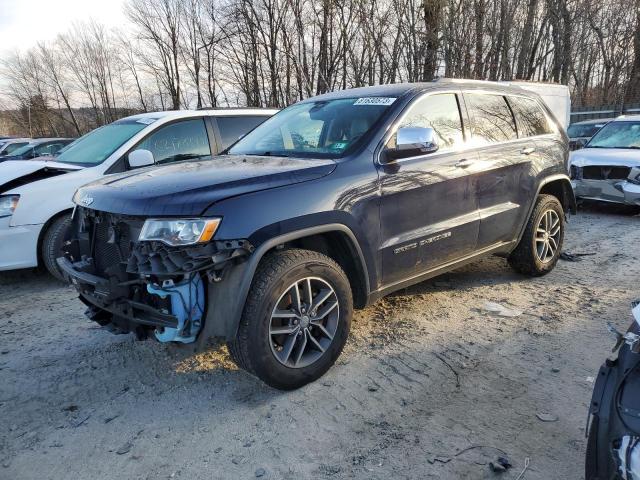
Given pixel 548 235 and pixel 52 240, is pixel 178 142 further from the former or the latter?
pixel 548 235

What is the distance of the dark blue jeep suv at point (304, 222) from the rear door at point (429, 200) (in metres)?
0.01

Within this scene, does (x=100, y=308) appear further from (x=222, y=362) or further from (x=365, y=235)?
(x=365, y=235)

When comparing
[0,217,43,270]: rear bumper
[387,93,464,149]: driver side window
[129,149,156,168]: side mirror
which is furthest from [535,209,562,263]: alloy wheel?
[0,217,43,270]: rear bumper

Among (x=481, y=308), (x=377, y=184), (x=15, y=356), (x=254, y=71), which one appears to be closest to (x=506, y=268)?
(x=481, y=308)

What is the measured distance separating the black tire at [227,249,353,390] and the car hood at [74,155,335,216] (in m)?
0.46

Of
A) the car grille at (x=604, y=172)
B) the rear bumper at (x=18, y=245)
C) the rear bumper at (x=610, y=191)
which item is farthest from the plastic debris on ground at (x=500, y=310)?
the car grille at (x=604, y=172)

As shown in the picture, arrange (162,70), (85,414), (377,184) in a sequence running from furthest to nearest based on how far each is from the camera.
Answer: (162,70) < (377,184) < (85,414)

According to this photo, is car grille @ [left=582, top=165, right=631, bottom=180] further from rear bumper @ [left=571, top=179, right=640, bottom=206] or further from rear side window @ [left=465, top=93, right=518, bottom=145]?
rear side window @ [left=465, top=93, right=518, bottom=145]

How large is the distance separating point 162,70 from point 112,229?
35.1 meters

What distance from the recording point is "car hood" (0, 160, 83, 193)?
5157mm

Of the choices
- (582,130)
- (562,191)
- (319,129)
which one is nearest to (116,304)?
(319,129)

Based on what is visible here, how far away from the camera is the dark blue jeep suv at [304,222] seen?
2.72m

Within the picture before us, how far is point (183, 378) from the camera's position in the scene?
333 centimetres

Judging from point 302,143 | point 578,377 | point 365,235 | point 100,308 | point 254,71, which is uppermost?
point 254,71
